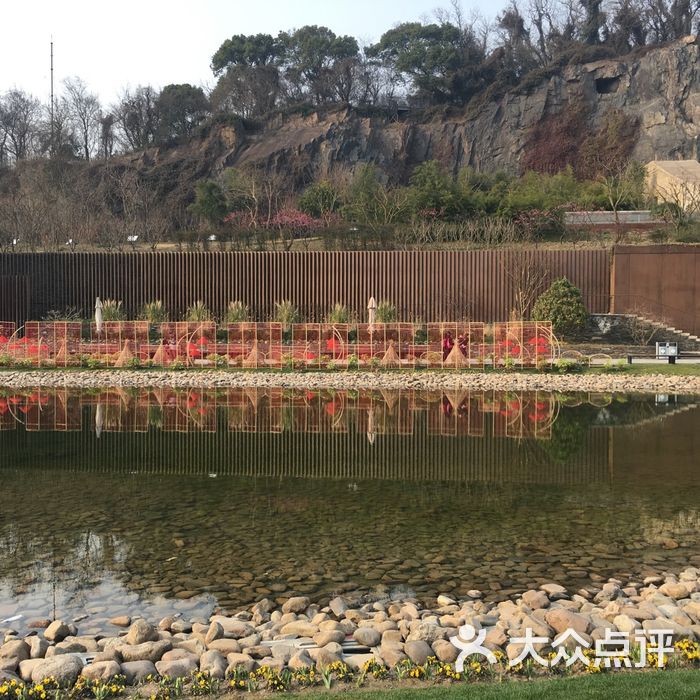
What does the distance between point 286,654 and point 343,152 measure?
5002 centimetres

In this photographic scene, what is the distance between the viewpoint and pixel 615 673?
171 inches

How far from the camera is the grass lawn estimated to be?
388 centimetres

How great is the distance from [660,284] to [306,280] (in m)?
10.1

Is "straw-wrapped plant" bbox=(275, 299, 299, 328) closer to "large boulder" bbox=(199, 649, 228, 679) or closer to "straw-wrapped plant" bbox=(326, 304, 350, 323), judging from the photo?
"straw-wrapped plant" bbox=(326, 304, 350, 323)

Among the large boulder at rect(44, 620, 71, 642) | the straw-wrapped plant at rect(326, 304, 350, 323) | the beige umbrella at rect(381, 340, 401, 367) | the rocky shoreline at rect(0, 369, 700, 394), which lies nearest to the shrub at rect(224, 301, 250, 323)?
the straw-wrapped plant at rect(326, 304, 350, 323)

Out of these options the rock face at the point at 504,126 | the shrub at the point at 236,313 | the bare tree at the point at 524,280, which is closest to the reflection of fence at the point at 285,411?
the shrub at the point at 236,313

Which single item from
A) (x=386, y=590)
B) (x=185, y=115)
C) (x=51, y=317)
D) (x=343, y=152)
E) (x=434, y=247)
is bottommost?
(x=386, y=590)

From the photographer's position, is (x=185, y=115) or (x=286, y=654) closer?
(x=286, y=654)

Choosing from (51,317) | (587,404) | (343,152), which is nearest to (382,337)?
(587,404)

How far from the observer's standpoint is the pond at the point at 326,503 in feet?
20.3

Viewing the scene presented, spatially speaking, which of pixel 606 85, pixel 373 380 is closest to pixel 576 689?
pixel 373 380

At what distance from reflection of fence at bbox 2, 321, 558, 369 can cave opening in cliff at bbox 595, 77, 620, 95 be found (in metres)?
39.0

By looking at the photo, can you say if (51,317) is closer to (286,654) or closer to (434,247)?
(434,247)

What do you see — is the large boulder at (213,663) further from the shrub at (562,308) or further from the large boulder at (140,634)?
the shrub at (562,308)
